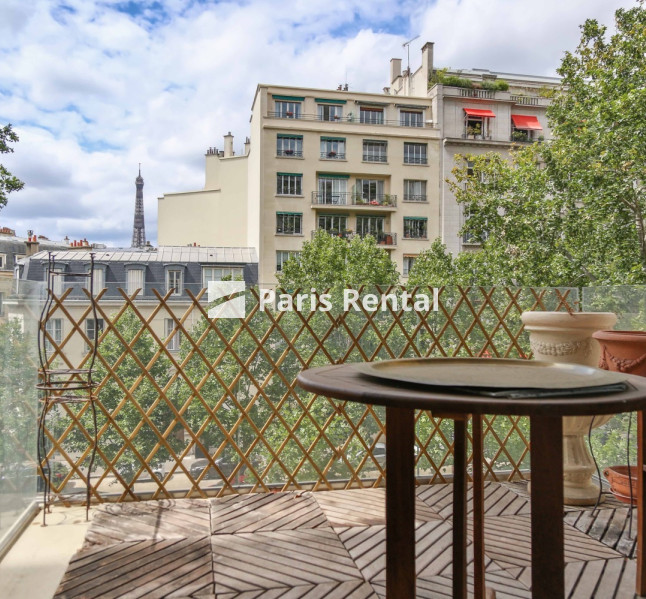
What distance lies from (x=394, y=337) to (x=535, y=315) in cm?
62

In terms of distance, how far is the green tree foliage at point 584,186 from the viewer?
5617mm

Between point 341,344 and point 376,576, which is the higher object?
point 341,344

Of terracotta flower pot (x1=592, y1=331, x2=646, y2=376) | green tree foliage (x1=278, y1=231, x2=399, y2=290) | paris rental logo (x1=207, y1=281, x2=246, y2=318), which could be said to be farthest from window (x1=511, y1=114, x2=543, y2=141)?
terracotta flower pot (x1=592, y1=331, x2=646, y2=376)

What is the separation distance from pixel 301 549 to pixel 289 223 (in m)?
13.3

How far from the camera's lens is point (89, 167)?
74.5ft

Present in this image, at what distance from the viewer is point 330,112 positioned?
15.3 metres

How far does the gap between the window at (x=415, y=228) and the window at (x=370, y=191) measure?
0.97 meters

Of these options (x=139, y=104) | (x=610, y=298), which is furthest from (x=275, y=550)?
(x=139, y=104)

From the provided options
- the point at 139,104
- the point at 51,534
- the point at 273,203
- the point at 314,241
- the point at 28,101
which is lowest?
the point at 51,534

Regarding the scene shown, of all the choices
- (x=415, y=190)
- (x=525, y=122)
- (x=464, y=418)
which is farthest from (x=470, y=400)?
(x=525, y=122)

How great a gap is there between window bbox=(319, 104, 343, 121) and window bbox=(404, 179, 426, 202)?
2.57 m

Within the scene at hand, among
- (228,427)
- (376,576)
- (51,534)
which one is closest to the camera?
(376,576)

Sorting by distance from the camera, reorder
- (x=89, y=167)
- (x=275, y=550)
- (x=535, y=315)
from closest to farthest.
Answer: (x=275, y=550)
(x=535, y=315)
(x=89, y=167)

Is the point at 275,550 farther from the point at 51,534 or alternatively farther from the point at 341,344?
the point at 341,344
